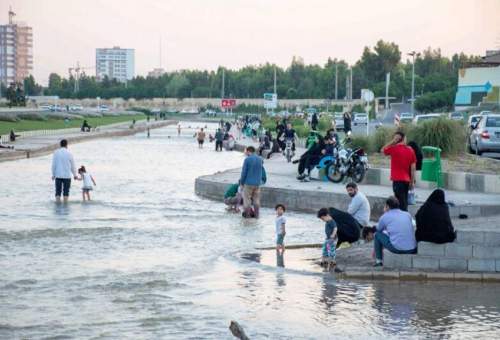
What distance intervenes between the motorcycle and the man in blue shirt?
4.84 metres

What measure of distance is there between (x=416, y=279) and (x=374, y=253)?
2.83ft

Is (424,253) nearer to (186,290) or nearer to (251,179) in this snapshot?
(186,290)

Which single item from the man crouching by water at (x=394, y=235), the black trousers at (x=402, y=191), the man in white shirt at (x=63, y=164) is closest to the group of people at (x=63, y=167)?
the man in white shirt at (x=63, y=164)

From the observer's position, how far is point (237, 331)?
1000cm

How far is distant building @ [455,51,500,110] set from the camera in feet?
265

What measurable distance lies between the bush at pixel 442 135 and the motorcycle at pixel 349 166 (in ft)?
10.2

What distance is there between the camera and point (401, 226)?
1363 cm

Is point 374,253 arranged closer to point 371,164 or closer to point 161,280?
point 161,280

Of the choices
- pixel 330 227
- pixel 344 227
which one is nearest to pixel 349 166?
pixel 344 227

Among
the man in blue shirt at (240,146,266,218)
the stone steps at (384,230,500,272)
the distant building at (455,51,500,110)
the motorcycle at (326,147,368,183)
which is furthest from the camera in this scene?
the distant building at (455,51,500,110)

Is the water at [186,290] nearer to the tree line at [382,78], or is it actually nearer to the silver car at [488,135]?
the silver car at [488,135]

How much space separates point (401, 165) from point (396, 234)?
3.76 metres

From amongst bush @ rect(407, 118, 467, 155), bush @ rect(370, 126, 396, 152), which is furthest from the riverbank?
bush @ rect(370, 126, 396, 152)

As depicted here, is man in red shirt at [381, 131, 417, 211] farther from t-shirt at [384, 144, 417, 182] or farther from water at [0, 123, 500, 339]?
water at [0, 123, 500, 339]
